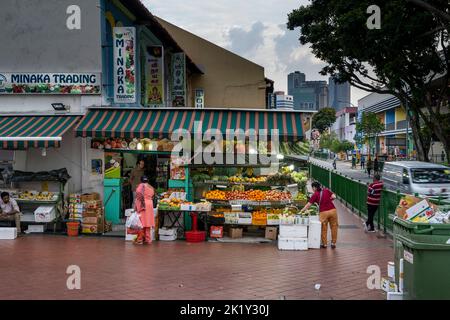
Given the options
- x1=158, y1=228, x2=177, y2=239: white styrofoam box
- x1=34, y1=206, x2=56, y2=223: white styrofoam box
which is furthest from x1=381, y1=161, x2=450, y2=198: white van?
x1=34, y1=206, x2=56, y2=223: white styrofoam box

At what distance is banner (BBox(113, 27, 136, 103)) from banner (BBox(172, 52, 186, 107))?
8550 millimetres

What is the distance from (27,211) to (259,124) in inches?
267

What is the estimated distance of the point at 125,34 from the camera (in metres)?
14.9

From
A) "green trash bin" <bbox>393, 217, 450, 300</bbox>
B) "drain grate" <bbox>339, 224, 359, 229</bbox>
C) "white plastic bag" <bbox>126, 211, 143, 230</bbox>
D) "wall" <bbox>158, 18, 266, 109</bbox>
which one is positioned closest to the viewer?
"green trash bin" <bbox>393, 217, 450, 300</bbox>

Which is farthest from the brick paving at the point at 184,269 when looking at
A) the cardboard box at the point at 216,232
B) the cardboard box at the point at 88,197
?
the cardboard box at the point at 88,197

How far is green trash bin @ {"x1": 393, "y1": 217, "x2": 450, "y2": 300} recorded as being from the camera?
21.5ft

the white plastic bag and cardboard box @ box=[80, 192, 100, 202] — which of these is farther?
cardboard box @ box=[80, 192, 100, 202]

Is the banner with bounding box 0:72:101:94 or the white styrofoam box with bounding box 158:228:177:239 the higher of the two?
the banner with bounding box 0:72:101:94

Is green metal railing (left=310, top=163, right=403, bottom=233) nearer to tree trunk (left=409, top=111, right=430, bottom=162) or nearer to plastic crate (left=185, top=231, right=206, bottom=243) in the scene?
plastic crate (left=185, top=231, right=206, bottom=243)

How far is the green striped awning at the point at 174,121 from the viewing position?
1409cm

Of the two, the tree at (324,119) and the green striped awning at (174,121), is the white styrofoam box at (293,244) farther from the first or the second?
the tree at (324,119)

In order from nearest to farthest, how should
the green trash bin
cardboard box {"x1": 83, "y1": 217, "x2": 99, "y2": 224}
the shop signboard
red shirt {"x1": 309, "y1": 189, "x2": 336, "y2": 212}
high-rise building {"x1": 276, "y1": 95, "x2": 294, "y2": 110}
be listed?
1. the green trash bin
2. red shirt {"x1": 309, "y1": 189, "x2": 336, "y2": 212}
3. cardboard box {"x1": 83, "y1": 217, "x2": 99, "y2": 224}
4. the shop signboard
5. high-rise building {"x1": 276, "y1": 95, "x2": 294, "y2": 110}

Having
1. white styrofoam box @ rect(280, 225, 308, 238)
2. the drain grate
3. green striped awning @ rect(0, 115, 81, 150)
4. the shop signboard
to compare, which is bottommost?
the drain grate
